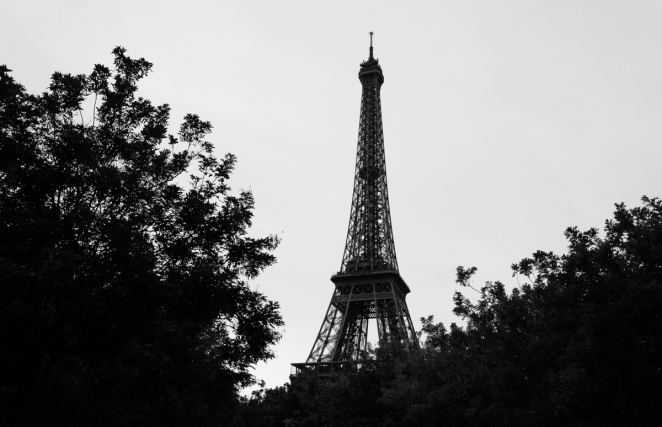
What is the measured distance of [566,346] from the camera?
826 inches

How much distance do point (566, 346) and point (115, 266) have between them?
15624mm

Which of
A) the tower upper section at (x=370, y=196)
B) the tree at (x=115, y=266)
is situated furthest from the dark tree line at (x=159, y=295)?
the tower upper section at (x=370, y=196)

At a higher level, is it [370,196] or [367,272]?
[370,196]

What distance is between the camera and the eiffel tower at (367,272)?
65250mm

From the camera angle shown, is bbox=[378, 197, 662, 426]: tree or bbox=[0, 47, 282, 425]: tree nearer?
bbox=[0, 47, 282, 425]: tree

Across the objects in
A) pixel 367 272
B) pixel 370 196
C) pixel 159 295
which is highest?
pixel 370 196

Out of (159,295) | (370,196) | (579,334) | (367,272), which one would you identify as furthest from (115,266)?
(370,196)

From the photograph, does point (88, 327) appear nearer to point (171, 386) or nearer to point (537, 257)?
point (171, 386)

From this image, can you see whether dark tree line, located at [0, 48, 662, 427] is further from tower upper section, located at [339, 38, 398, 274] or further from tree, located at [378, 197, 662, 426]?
tower upper section, located at [339, 38, 398, 274]

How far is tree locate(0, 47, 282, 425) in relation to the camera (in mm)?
13727

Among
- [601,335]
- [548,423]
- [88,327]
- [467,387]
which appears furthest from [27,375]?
[467,387]

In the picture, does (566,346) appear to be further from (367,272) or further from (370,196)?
(370,196)

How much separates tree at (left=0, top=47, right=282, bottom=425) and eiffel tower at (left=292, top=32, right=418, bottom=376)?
1679 inches

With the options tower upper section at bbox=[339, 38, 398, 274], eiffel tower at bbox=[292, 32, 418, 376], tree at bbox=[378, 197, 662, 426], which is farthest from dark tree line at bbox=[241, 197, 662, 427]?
tower upper section at bbox=[339, 38, 398, 274]
